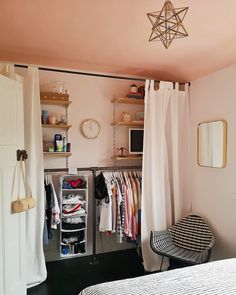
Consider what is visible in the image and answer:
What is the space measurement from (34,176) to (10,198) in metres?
0.46

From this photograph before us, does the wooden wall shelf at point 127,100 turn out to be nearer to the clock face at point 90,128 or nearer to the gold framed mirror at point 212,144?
the clock face at point 90,128

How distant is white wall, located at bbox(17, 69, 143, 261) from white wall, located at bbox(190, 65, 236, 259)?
928 millimetres

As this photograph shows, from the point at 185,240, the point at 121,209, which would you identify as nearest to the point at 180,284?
the point at 185,240

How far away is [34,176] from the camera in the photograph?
8.75ft

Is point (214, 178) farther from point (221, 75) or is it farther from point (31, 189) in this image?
point (31, 189)

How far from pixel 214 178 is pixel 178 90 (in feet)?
4.11

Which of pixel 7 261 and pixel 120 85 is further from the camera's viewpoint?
pixel 120 85

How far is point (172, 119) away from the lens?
3221mm

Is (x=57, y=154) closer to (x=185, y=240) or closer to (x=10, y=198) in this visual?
(x=10, y=198)

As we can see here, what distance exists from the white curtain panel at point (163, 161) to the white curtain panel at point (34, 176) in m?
1.24

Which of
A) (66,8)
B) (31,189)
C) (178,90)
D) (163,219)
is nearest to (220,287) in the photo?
A: (163,219)

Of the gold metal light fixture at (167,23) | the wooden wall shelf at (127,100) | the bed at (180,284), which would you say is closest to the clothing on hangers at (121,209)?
the wooden wall shelf at (127,100)

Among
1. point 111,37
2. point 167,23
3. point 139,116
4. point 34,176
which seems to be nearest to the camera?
point 167,23

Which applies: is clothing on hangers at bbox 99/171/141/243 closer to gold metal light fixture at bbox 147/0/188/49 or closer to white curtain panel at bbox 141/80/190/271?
white curtain panel at bbox 141/80/190/271
